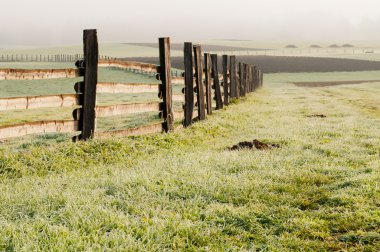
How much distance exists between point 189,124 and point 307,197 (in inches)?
Result: 303

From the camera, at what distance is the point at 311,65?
104250 millimetres

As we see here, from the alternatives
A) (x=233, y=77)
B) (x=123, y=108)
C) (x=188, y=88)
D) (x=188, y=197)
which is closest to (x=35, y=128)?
(x=123, y=108)

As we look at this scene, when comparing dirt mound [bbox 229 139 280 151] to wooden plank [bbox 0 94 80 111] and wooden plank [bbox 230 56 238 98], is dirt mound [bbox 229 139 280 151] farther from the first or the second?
wooden plank [bbox 230 56 238 98]

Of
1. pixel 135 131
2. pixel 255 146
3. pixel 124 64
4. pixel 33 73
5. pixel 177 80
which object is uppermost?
pixel 124 64

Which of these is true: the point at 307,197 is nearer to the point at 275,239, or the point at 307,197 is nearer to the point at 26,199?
the point at 275,239

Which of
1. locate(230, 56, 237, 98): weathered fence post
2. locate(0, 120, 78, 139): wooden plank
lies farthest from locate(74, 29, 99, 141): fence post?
locate(230, 56, 237, 98): weathered fence post

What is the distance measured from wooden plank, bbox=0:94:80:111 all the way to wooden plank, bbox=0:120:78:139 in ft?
1.05

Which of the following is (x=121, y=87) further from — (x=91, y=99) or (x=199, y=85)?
(x=199, y=85)

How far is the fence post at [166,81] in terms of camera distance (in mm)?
11586

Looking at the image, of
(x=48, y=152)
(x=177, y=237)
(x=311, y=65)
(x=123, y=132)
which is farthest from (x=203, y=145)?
(x=311, y=65)

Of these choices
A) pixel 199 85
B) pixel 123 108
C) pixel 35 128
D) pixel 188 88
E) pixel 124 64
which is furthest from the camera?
pixel 199 85

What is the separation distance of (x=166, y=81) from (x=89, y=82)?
113 inches

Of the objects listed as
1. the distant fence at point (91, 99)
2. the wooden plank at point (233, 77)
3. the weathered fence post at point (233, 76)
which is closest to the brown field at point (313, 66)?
the wooden plank at point (233, 77)

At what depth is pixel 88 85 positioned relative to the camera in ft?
30.1
